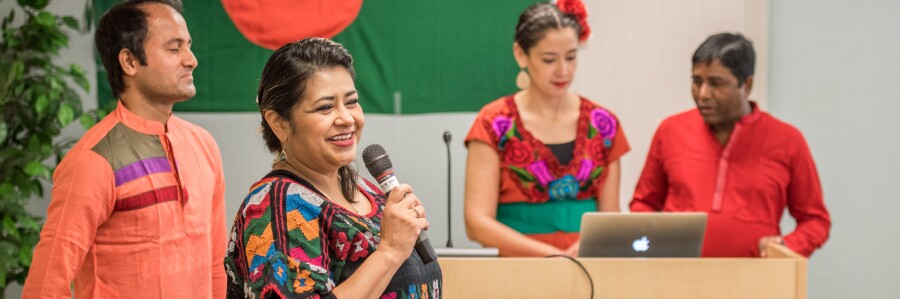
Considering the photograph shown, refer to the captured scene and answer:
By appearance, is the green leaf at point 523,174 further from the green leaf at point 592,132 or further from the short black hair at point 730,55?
the short black hair at point 730,55

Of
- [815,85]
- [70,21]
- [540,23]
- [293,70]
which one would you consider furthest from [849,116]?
[70,21]

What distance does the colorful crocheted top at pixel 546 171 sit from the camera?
294 cm

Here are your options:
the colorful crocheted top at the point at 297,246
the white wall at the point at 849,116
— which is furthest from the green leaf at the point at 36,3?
the white wall at the point at 849,116

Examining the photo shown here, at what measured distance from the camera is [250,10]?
407 centimetres

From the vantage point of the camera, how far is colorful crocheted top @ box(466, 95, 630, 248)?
294 cm

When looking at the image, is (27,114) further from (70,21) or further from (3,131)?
(70,21)

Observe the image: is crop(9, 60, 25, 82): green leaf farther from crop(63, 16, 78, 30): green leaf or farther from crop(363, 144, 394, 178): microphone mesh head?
crop(363, 144, 394, 178): microphone mesh head

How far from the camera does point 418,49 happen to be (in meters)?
4.05

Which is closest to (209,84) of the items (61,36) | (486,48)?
(61,36)

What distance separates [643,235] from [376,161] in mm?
1123

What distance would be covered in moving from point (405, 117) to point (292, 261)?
2.70 metres

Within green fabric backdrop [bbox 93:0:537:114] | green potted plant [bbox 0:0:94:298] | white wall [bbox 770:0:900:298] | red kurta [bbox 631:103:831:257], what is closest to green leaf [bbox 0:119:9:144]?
green potted plant [bbox 0:0:94:298]

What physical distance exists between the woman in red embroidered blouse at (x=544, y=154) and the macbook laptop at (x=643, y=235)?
36 cm

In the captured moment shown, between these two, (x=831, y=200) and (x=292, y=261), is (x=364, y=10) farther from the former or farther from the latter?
(x=292, y=261)
